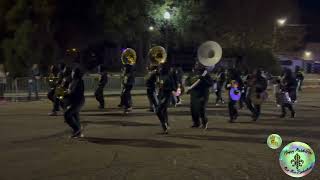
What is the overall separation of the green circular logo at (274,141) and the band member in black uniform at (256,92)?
3.64 metres

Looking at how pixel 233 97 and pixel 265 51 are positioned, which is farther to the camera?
pixel 265 51

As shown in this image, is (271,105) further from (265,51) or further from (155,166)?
(265,51)

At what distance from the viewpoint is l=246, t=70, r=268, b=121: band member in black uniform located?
1675 cm

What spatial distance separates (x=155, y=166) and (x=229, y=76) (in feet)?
23.2

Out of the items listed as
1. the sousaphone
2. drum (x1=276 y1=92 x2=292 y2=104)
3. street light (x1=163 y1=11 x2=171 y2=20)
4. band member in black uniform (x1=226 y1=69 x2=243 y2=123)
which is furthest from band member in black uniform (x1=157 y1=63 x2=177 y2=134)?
street light (x1=163 y1=11 x2=171 y2=20)

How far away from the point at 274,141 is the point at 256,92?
4.49 meters

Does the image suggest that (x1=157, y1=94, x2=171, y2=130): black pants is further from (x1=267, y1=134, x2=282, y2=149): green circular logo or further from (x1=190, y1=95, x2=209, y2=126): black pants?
(x1=267, y1=134, x2=282, y2=149): green circular logo

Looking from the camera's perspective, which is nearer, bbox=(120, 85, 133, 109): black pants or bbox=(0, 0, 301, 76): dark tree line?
bbox=(120, 85, 133, 109): black pants

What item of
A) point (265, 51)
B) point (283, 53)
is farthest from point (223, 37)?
point (283, 53)

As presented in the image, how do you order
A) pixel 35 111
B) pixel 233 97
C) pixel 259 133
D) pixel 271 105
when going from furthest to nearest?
pixel 271 105, pixel 35 111, pixel 233 97, pixel 259 133

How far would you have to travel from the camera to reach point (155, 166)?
375 inches

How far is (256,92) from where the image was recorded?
16750 millimetres

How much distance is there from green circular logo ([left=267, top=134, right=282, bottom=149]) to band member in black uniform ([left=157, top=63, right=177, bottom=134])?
98.1 inches

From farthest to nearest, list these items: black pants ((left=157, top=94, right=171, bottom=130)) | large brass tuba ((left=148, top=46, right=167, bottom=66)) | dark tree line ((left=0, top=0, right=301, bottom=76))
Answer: dark tree line ((left=0, top=0, right=301, bottom=76)) → large brass tuba ((left=148, top=46, right=167, bottom=66)) → black pants ((left=157, top=94, right=171, bottom=130))
